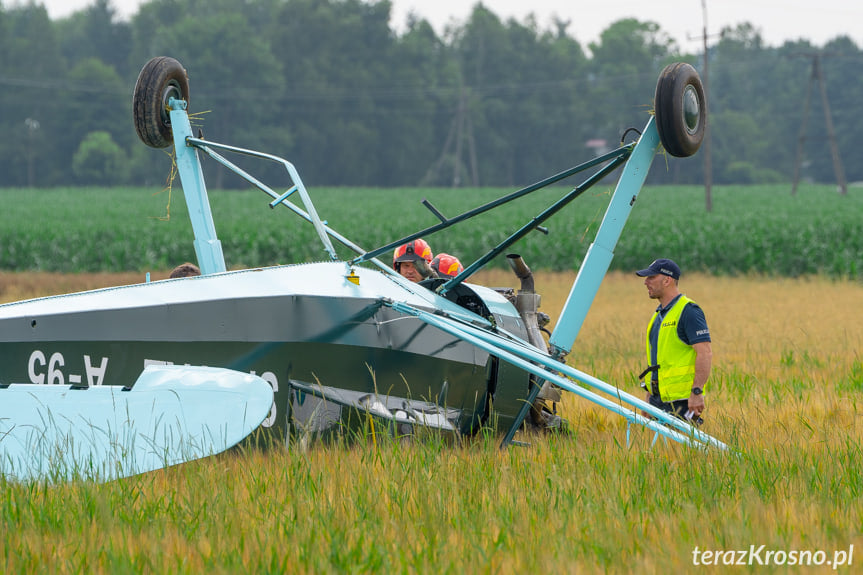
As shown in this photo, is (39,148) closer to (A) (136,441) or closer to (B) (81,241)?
(B) (81,241)

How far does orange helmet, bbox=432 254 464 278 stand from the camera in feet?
26.3

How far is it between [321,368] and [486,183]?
89.1 m

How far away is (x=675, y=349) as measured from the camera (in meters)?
6.51

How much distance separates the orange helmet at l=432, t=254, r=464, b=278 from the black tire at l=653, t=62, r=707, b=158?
2.41m

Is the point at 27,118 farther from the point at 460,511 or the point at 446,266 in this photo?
the point at 460,511

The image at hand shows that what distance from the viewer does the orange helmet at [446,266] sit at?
8.02 metres

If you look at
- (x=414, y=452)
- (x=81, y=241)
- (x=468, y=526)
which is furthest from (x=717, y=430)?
(x=81, y=241)

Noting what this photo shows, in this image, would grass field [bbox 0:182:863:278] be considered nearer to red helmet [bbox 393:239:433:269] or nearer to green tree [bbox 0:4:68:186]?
red helmet [bbox 393:239:433:269]

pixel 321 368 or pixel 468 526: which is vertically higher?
pixel 321 368

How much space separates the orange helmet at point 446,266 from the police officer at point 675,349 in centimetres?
178

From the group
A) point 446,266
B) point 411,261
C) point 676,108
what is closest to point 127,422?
point 676,108

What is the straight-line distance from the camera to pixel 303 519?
12.7 feet

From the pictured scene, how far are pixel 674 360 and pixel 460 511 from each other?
2.84m

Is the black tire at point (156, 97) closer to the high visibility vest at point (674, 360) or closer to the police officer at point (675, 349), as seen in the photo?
the police officer at point (675, 349)
